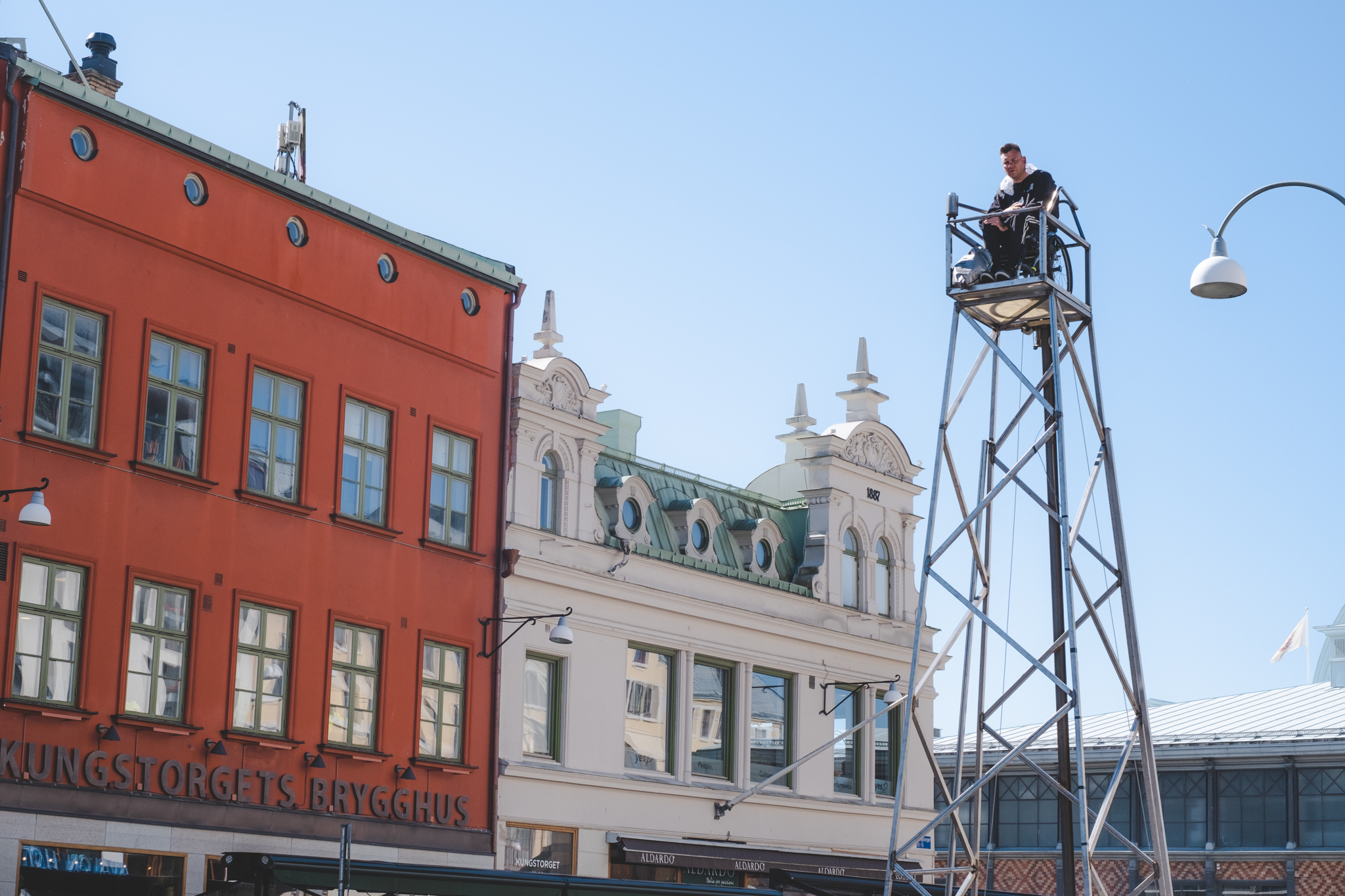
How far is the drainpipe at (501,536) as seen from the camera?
92.1 feet

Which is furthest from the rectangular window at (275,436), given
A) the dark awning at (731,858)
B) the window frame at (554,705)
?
the dark awning at (731,858)

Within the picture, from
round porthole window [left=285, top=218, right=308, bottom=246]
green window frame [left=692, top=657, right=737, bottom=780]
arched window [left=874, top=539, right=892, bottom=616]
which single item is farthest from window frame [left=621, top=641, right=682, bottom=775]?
round porthole window [left=285, top=218, right=308, bottom=246]

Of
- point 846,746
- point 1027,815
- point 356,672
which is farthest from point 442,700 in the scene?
point 1027,815

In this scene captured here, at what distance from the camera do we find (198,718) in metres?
23.5

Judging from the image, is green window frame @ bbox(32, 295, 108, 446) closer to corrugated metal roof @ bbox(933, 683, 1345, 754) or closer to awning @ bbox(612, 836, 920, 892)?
awning @ bbox(612, 836, 920, 892)

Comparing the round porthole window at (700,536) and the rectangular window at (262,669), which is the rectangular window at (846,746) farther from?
the rectangular window at (262,669)

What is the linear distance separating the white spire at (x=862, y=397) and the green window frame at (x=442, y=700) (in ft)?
41.3

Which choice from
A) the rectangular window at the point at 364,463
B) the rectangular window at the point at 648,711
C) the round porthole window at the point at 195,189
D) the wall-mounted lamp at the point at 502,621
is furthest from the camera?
the rectangular window at the point at 648,711

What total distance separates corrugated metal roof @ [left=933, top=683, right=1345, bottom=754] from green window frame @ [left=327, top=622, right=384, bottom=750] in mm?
24751

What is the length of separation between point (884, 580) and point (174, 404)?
18.1 m

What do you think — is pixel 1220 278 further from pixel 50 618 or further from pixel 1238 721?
pixel 1238 721

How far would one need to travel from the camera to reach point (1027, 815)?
50.8 metres

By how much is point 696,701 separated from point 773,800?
2578mm

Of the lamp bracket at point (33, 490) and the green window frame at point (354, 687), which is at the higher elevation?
A: the lamp bracket at point (33, 490)
